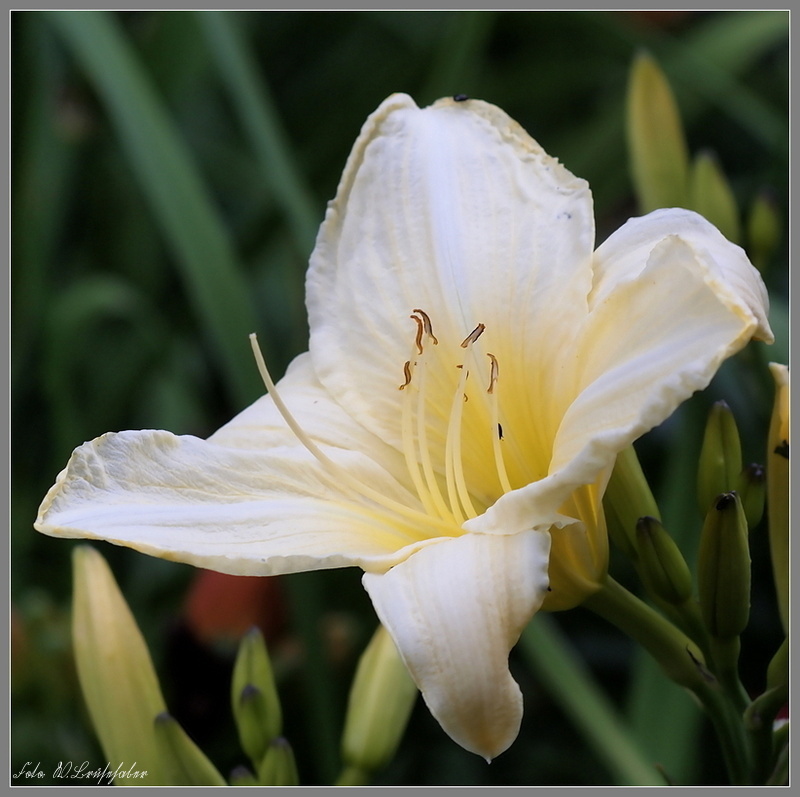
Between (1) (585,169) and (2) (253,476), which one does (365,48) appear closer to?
(1) (585,169)

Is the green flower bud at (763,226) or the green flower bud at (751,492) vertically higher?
the green flower bud at (763,226)

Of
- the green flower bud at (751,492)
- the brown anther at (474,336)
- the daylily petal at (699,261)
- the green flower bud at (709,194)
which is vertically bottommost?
the green flower bud at (751,492)

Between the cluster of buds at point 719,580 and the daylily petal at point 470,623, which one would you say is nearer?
the daylily petal at point 470,623

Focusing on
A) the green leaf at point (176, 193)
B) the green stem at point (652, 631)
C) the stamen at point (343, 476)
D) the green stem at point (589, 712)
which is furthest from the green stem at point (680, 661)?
the green leaf at point (176, 193)

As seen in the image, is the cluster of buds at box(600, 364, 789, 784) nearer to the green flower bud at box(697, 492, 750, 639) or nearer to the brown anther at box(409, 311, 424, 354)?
the green flower bud at box(697, 492, 750, 639)

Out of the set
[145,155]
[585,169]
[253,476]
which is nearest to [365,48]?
[585,169]

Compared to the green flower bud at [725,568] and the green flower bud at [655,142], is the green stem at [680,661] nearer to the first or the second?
the green flower bud at [725,568]

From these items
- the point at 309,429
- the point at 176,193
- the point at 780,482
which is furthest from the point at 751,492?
the point at 176,193
